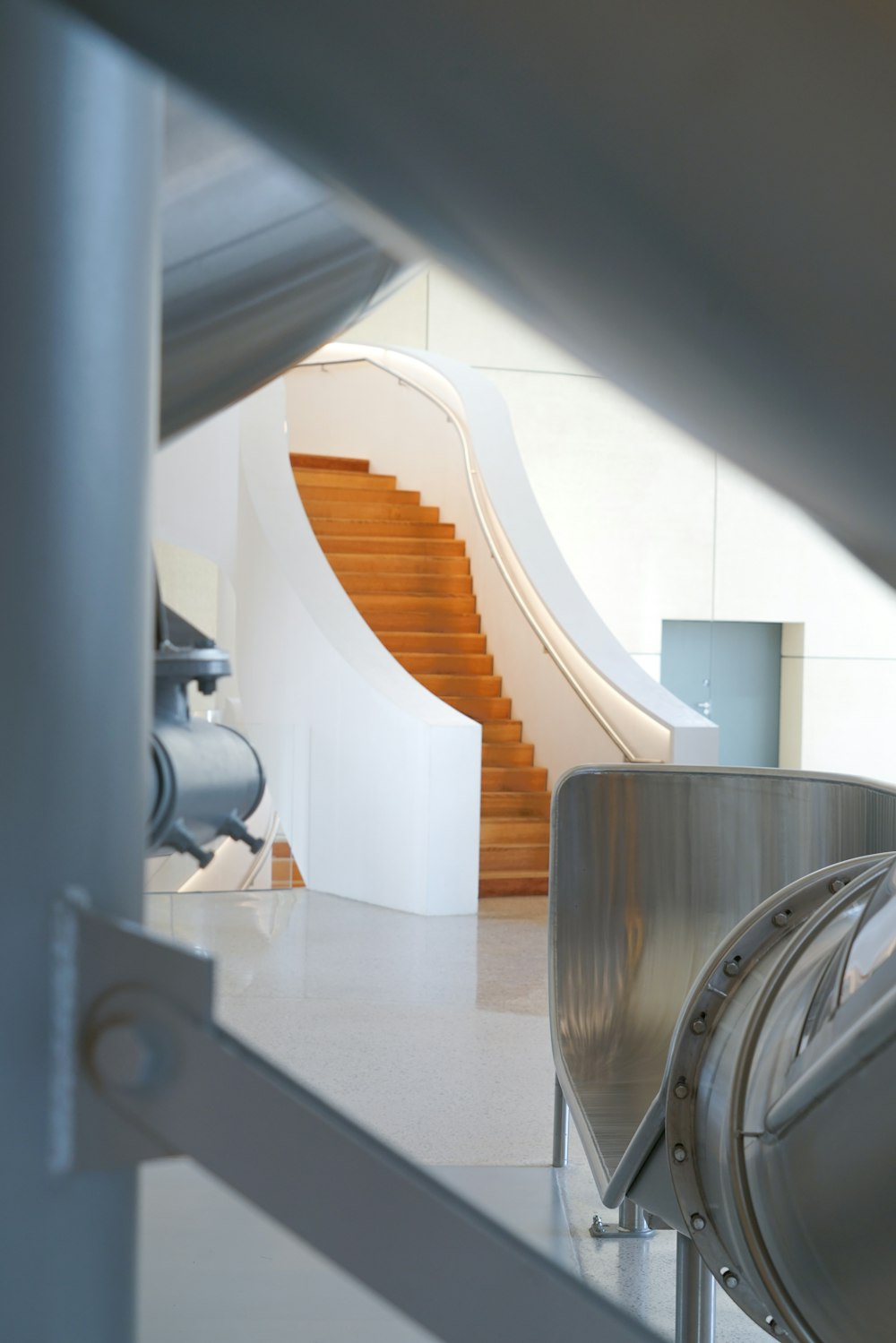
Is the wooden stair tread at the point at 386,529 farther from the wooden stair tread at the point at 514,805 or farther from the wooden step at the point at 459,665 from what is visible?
the wooden stair tread at the point at 514,805

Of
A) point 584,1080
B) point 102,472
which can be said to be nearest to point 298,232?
point 102,472

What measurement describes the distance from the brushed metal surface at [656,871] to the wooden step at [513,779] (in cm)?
526

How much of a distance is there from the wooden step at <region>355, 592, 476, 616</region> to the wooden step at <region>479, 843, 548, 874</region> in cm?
248

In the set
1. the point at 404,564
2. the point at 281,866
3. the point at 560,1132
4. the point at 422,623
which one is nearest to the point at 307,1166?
the point at 560,1132

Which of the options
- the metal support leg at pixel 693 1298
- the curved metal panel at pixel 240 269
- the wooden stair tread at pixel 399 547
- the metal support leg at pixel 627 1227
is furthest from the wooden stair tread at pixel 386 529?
the curved metal panel at pixel 240 269

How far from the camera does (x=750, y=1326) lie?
232cm

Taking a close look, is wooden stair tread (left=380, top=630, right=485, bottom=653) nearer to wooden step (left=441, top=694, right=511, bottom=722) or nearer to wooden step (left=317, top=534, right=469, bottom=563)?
wooden step (left=441, top=694, right=511, bottom=722)

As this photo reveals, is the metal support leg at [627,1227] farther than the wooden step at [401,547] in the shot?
No

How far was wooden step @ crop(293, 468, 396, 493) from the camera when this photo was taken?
1062 centimetres

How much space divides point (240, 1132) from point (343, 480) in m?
10.4

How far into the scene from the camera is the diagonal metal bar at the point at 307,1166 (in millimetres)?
506

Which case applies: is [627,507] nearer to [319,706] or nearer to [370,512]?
[370,512]

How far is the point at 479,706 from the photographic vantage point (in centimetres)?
848

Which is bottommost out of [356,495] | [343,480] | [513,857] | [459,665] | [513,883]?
[513,883]
